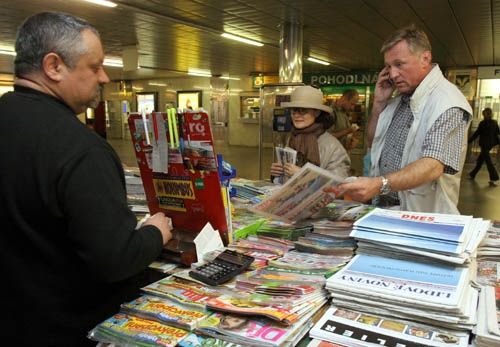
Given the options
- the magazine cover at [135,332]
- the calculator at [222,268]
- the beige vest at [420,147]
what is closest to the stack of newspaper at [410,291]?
the calculator at [222,268]

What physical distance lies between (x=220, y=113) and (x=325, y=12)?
12.4m

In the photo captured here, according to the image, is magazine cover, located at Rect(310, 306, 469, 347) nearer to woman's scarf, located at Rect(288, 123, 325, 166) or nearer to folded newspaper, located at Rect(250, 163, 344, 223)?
folded newspaper, located at Rect(250, 163, 344, 223)

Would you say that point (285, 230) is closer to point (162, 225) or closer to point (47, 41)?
point (162, 225)

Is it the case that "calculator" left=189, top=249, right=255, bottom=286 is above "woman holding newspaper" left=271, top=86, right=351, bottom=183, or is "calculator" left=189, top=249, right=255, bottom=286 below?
below

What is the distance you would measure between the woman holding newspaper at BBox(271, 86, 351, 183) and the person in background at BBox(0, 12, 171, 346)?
1868mm

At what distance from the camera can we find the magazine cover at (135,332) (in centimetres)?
98

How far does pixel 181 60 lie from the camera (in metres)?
12.5

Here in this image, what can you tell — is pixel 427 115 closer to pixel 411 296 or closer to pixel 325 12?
pixel 411 296

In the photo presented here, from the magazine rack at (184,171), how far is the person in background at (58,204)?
1.29 ft

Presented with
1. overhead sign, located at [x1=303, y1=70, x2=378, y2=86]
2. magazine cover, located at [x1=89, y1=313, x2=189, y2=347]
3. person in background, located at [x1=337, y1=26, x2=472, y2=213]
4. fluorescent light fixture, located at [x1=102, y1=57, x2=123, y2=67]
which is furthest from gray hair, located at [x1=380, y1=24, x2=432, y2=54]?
overhead sign, located at [x1=303, y1=70, x2=378, y2=86]

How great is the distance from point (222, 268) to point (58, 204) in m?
0.55

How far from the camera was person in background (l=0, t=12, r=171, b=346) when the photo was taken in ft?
3.29

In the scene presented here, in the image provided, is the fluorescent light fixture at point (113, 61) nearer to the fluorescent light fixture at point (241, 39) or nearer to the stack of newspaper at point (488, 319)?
the fluorescent light fixture at point (241, 39)

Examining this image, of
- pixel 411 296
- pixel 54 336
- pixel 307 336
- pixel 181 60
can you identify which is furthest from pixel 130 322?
pixel 181 60
